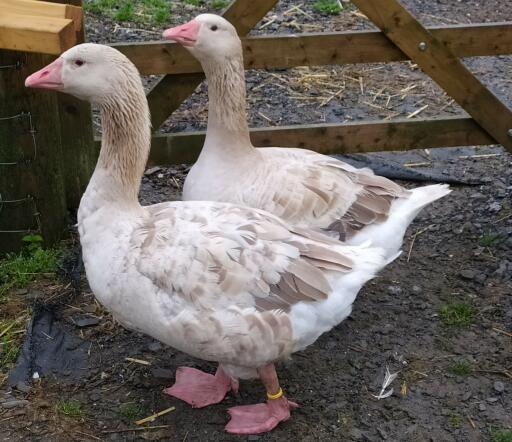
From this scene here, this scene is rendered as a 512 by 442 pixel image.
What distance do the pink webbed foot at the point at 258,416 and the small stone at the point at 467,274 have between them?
5.56 ft

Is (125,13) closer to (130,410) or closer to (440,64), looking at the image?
(440,64)

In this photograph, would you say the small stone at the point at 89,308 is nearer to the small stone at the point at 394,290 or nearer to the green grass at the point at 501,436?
the small stone at the point at 394,290

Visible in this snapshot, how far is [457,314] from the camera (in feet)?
14.5

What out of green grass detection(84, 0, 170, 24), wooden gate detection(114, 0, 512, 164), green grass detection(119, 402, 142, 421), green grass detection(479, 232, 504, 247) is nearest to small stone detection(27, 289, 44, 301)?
green grass detection(119, 402, 142, 421)

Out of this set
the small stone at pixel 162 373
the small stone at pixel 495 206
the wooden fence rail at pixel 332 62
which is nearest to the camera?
the small stone at pixel 162 373

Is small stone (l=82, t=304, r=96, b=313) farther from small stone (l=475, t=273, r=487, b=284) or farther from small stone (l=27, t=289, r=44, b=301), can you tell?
small stone (l=475, t=273, r=487, b=284)

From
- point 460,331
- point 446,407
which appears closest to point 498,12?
point 460,331

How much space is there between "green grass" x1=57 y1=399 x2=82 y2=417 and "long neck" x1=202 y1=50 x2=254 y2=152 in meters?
1.68

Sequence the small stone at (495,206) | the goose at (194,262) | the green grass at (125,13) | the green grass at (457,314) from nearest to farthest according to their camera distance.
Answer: the goose at (194,262) → the green grass at (457,314) → the small stone at (495,206) → the green grass at (125,13)

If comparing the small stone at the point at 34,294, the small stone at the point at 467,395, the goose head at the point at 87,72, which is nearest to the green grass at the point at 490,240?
the small stone at the point at 467,395

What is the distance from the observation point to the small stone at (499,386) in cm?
387

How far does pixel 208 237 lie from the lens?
3.36 m

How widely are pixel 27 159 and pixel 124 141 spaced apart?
4.32ft

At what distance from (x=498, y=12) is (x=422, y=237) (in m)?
4.62
